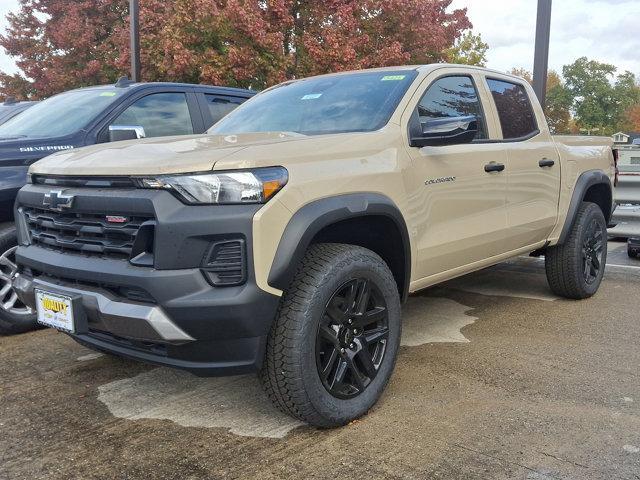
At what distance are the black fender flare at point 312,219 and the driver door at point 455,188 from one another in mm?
352

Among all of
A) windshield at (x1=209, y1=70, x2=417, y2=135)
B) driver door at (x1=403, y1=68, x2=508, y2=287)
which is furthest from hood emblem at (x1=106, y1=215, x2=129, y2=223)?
driver door at (x1=403, y1=68, x2=508, y2=287)

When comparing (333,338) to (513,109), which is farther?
(513,109)

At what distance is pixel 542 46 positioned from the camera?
27.6ft

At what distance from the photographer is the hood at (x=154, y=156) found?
2.62 metres

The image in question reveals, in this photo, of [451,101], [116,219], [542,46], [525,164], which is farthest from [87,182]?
[542,46]

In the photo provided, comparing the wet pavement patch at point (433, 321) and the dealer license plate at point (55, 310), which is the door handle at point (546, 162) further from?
the dealer license plate at point (55, 310)

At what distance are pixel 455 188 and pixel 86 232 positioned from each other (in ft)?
6.89

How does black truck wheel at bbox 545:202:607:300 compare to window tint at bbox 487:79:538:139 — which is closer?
window tint at bbox 487:79:538:139

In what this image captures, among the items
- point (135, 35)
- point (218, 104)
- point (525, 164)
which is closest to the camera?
point (525, 164)

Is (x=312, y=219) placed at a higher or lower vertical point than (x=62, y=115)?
lower

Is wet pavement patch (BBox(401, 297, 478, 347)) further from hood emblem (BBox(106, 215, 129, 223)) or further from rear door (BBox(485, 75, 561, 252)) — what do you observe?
hood emblem (BBox(106, 215, 129, 223))

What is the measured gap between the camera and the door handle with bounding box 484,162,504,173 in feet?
13.3

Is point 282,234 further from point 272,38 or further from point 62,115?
point 272,38

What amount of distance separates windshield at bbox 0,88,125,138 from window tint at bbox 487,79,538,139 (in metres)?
2.98
